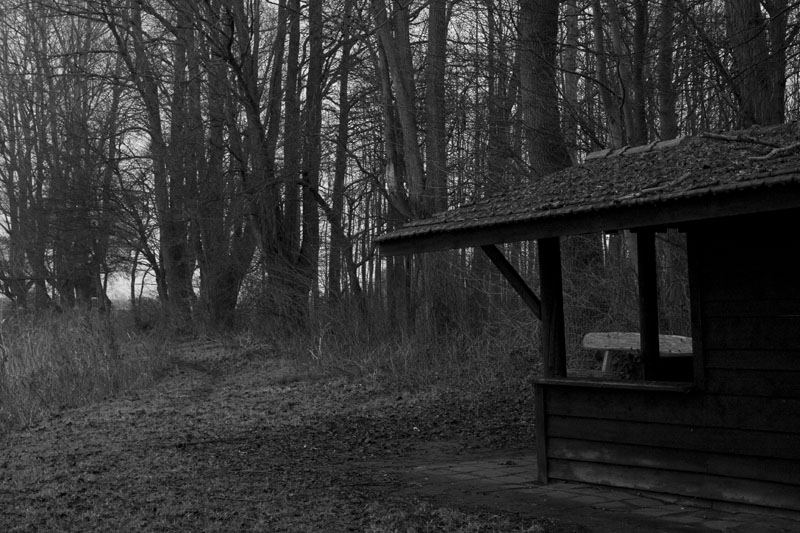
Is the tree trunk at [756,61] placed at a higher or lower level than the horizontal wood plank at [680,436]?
higher

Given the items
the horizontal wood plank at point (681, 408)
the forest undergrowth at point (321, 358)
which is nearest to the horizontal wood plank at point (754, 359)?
the horizontal wood plank at point (681, 408)

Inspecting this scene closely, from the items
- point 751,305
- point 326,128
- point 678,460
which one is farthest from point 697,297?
point 326,128

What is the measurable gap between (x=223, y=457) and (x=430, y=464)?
86.0 inches

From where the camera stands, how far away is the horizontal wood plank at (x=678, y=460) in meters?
7.17

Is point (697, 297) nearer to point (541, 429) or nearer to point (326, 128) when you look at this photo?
point (541, 429)

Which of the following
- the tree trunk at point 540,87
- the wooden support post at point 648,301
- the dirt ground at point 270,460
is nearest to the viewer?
the dirt ground at point 270,460

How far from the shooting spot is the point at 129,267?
119 feet

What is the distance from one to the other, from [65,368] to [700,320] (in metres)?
12.3

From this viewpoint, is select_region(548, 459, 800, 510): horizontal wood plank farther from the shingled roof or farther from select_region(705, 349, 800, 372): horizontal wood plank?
the shingled roof

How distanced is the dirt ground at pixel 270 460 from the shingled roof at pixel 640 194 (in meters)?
2.12

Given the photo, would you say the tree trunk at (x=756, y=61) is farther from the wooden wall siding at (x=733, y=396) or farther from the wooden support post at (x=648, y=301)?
the wooden wall siding at (x=733, y=396)

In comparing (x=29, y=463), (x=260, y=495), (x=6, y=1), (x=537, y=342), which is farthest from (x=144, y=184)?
(x=260, y=495)

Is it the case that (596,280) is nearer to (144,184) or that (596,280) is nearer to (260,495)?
(260,495)

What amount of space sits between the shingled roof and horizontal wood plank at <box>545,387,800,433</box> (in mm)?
1459
